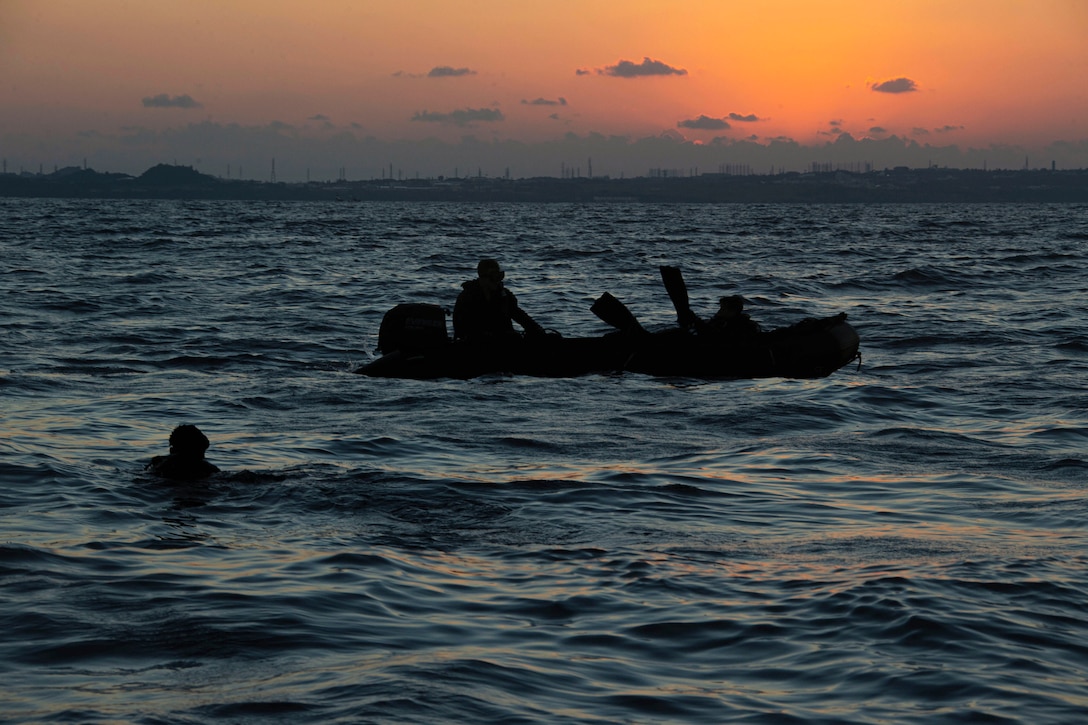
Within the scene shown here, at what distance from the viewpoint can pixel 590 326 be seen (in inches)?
1085

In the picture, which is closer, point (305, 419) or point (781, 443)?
point (781, 443)

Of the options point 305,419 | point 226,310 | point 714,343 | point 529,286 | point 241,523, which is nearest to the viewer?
point 241,523

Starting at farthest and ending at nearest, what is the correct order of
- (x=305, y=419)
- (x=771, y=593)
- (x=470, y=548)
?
(x=305, y=419), (x=470, y=548), (x=771, y=593)

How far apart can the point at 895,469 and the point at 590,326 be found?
1555cm

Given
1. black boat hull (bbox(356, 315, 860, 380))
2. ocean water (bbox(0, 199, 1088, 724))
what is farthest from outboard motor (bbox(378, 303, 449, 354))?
ocean water (bbox(0, 199, 1088, 724))

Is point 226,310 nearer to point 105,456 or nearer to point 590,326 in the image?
point 590,326

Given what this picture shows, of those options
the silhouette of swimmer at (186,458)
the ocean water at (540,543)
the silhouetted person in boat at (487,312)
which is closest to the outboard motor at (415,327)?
the silhouetted person in boat at (487,312)

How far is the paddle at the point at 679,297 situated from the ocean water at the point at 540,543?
1171 millimetres

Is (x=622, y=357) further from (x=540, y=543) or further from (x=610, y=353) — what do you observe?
(x=540, y=543)

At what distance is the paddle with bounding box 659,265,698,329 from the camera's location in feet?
61.3

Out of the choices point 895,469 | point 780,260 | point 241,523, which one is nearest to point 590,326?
point 895,469

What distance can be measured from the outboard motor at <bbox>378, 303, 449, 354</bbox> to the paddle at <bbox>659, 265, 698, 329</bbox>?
11.5 feet

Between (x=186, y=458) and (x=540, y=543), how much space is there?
3675 mm

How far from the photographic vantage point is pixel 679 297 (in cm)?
1897
